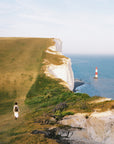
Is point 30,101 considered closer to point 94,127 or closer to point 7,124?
point 7,124

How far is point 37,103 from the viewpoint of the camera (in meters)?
20.5

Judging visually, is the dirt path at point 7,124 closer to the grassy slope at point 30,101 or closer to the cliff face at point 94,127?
the grassy slope at point 30,101

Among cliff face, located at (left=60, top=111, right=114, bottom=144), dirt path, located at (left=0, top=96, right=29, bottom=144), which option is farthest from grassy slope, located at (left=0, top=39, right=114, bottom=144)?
cliff face, located at (left=60, top=111, right=114, bottom=144)

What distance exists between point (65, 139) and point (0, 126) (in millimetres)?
6396

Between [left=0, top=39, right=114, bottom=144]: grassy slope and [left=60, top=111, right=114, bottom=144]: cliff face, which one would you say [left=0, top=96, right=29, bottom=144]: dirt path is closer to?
[left=0, top=39, right=114, bottom=144]: grassy slope

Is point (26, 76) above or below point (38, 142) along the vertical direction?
above

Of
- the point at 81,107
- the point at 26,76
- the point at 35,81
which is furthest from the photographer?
the point at 26,76

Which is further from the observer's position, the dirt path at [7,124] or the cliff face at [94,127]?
the dirt path at [7,124]

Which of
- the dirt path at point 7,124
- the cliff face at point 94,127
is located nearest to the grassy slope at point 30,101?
the dirt path at point 7,124

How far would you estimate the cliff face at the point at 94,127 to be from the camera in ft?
34.9

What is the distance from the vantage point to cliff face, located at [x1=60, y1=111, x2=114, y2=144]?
10625 millimetres

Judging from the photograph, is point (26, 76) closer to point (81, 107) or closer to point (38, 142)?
point (81, 107)

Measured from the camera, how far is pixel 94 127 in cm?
1104

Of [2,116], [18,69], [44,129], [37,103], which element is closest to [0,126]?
[2,116]
